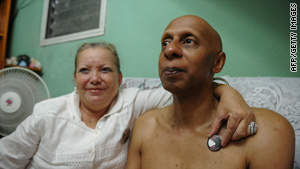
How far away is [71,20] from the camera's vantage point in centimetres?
252

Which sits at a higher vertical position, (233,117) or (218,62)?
(218,62)

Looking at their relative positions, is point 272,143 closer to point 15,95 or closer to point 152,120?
point 152,120

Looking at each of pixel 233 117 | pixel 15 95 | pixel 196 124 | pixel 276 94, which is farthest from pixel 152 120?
pixel 15 95

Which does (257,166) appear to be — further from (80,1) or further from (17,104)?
(80,1)

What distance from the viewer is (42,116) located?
1071 mm

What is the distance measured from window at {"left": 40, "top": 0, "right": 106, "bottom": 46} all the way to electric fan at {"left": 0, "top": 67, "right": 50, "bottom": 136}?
887mm

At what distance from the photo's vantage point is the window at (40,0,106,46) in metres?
2.25

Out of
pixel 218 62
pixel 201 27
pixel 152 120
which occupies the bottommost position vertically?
pixel 152 120

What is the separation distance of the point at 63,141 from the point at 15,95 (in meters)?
0.85

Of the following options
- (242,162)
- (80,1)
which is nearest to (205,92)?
(242,162)

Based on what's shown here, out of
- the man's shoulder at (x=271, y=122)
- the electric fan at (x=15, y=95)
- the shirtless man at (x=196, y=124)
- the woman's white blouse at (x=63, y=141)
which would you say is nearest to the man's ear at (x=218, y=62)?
the shirtless man at (x=196, y=124)

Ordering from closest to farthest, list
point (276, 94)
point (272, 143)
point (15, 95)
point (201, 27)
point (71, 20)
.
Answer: point (272, 143)
point (201, 27)
point (276, 94)
point (15, 95)
point (71, 20)

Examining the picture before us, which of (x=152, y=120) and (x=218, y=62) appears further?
(x=152, y=120)

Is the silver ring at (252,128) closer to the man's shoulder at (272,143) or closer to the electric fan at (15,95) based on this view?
the man's shoulder at (272,143)
